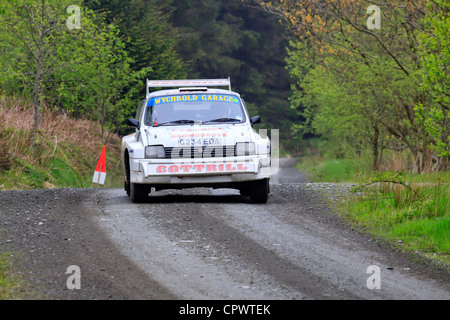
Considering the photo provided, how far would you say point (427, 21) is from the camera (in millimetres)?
16203

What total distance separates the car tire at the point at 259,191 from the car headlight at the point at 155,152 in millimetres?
1757

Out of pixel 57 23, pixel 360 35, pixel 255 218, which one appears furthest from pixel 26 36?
pixel 255 218

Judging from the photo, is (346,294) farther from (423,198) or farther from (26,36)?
(26,36)

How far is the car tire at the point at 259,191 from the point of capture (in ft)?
42.3

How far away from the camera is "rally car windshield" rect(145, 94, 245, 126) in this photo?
524 inches

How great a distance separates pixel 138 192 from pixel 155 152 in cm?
94

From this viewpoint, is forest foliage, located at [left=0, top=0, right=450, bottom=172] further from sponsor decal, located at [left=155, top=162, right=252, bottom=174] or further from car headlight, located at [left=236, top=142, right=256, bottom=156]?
sponsor decal, located at [left=155, top=162, right=252, bottom=174]

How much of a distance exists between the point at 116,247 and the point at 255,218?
2986 millimetres

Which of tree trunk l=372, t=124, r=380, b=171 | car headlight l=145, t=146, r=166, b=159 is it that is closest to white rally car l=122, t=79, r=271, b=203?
car headlight l=145, t=146, r=166, b=159

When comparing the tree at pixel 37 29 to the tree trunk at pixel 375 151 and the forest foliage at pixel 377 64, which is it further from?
the tree trunk at pixel 375 151

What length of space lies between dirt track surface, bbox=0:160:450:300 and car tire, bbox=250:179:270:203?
20cm

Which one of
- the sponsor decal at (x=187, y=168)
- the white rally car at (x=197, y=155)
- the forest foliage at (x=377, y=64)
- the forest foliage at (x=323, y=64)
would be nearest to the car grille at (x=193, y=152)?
the white rally car at (x=197, y=155)

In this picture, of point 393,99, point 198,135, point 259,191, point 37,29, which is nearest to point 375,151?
point 393,99

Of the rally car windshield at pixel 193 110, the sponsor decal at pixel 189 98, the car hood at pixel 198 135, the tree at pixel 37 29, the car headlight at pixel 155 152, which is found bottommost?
the car headlight at pixel 155 152
